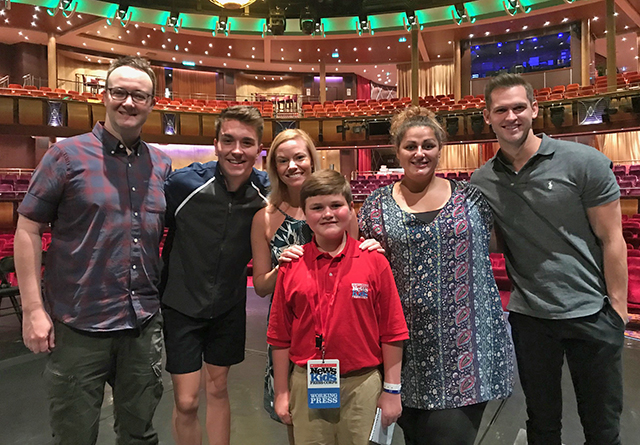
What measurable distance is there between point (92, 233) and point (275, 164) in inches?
26.9

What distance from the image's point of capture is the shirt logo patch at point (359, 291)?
1230mm

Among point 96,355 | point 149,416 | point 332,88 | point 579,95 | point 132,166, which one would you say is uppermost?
point 332,88

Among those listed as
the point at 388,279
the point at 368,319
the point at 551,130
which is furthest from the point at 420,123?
the point at 551,130

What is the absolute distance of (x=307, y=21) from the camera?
11.9 m

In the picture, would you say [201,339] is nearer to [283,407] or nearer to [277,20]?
[283,407]

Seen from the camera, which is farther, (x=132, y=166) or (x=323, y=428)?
(x=132, y=166)

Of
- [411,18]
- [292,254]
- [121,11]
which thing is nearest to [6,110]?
[121,11]

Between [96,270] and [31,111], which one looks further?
[31,111]

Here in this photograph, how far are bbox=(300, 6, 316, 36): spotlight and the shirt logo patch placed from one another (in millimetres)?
12182

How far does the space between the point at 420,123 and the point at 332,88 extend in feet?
56.7

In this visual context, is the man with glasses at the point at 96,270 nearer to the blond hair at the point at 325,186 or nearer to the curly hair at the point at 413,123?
the blond hair at the point at 325,186

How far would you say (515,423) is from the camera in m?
2.20

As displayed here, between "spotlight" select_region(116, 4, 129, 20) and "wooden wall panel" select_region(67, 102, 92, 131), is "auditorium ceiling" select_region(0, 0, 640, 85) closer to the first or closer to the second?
"spotlight" select_region(116, 4, 129, 20)

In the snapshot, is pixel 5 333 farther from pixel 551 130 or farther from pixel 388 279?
pixel 551 130
